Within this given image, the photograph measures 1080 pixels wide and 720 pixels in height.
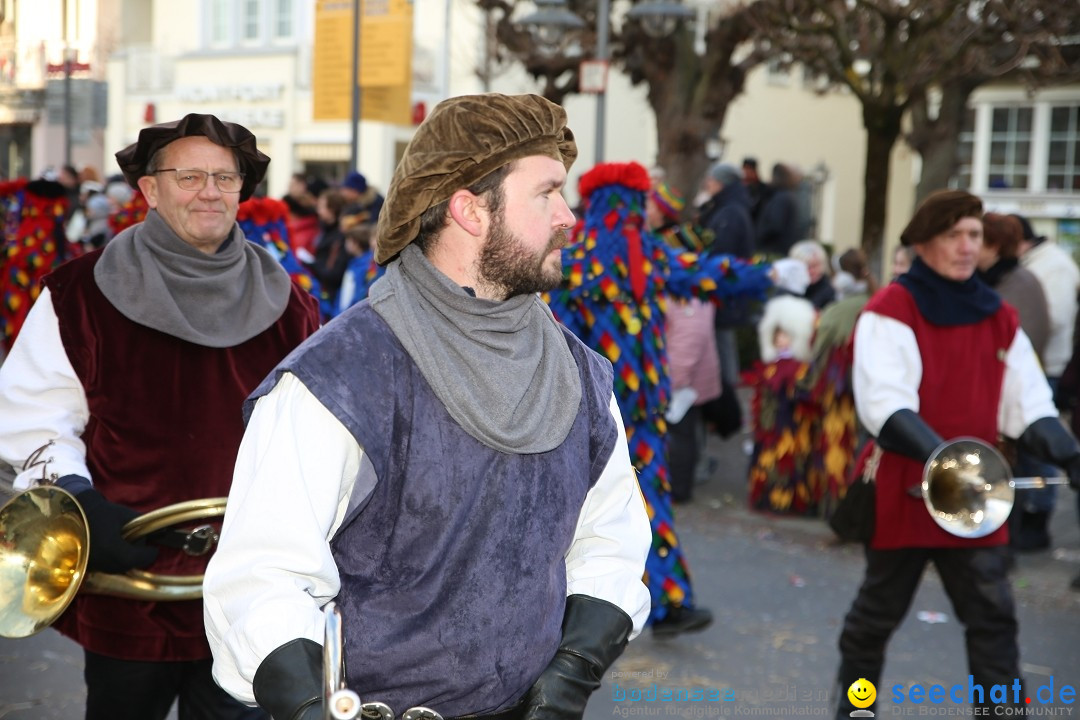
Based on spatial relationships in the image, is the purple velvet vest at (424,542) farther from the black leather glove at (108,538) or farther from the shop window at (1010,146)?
the shop window at (1010,146)

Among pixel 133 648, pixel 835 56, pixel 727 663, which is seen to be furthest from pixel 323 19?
pixel 133 648

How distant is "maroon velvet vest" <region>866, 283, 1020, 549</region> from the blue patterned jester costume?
133cm

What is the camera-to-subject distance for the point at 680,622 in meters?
5.61

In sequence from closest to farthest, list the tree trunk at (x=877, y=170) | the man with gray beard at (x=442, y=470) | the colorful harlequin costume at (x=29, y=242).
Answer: the man with gray beard at (x=442, y=470), the colorful harlequin costume at (x=29, y=242), the tree trunk at (x=877, y=170)

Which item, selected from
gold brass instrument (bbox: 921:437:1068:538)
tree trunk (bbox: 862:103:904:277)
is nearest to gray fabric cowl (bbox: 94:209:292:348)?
gold brass instrument (bbox: 921:437:1068:538)

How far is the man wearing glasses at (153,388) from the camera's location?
320 cm

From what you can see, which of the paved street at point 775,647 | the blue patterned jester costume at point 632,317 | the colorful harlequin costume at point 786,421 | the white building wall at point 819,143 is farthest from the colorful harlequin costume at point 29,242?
the white building wall at point 819,143

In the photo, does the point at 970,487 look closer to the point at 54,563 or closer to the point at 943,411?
the point at 943,411

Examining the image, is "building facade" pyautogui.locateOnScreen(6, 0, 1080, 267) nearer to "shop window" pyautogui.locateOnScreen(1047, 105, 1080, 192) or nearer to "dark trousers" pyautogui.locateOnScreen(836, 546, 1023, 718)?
"shop window" pyautogui.locateOnScreen(1047, 105, 1080, 192)

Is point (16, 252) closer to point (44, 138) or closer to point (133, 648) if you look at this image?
point (133, 648)

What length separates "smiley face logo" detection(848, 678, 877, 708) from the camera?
4324 mm

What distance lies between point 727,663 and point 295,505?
367 centimetres

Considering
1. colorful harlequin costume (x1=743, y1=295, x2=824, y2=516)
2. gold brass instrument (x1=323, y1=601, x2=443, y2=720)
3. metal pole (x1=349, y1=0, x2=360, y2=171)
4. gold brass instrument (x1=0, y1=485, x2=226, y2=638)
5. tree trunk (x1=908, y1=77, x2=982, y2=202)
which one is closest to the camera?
gold brass instrument (x1=323, y1=601, x2=443, y2=720)

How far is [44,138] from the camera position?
31500 millimetres
